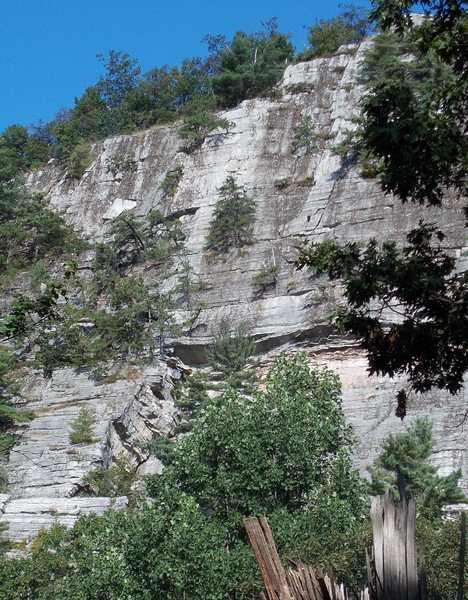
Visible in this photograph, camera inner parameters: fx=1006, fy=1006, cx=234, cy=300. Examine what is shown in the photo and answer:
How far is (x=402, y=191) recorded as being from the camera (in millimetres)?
8984

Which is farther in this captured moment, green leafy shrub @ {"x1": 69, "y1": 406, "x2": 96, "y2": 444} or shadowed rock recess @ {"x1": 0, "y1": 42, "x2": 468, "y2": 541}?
green leafy shrub @ {"x1": 69, "y1": 406, "x2": 96, "y2": 444}

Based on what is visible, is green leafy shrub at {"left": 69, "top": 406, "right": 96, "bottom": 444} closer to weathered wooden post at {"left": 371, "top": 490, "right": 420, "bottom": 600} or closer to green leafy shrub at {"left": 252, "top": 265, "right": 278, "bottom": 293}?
green leafy shrub at {"left": 252, "top": 265, "right": 278, "bottom": 293}

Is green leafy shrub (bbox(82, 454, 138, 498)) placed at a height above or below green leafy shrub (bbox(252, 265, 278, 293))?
below

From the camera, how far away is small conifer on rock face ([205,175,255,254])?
38875 mm

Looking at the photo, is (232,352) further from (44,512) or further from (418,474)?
(418,474)

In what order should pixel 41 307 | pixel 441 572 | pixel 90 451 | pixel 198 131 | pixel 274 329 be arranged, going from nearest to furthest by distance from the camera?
pixel 41 307, pixel 441 572, pixel 90 451, pixel 274 329, pixel 198 131

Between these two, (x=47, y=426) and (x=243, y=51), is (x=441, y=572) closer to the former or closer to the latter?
(x=47, y=426)

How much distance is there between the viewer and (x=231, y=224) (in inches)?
1533

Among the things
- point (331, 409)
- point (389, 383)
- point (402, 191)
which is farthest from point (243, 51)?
point (402, 191)

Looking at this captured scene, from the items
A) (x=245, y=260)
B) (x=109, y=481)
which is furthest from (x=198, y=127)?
(x=109, y=481)

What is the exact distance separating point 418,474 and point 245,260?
18.1 meters

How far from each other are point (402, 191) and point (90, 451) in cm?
2109

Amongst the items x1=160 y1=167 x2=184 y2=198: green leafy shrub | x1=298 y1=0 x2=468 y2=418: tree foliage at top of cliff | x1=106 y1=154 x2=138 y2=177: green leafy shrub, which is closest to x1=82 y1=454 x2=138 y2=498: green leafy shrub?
x1=160 y1=167 x2=184 y2=198: green leafy shrub

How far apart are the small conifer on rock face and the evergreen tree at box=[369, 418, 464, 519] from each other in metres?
15.9
